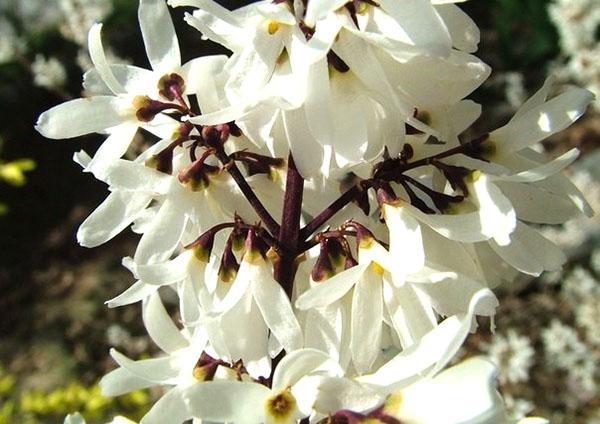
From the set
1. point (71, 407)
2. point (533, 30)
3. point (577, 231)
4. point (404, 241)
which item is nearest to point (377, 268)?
point (404, 241)

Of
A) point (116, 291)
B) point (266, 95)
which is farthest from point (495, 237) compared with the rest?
point (116, 291)

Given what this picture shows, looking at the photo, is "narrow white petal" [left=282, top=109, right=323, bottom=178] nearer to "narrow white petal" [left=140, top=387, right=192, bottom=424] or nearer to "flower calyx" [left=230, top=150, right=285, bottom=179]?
"flower calyx" [left=230, top=150, right=285, bottom=179]

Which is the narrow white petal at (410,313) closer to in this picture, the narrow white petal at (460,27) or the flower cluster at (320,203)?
the flower cluster at (320,203)

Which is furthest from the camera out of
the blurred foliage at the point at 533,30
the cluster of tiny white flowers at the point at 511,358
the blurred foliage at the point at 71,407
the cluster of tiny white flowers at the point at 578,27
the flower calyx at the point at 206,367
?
the blurred foliage at the point at 533,30

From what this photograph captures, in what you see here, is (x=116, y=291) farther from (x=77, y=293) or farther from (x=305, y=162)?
(x=305, y=162)

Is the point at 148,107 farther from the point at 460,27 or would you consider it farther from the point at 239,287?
the point at 460,27

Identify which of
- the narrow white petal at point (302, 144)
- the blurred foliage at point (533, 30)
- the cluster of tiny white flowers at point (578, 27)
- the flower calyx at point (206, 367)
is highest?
the narrow white petal at point (302, 144)

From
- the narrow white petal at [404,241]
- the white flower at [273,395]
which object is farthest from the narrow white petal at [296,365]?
the narrow white petal at [404,241]
